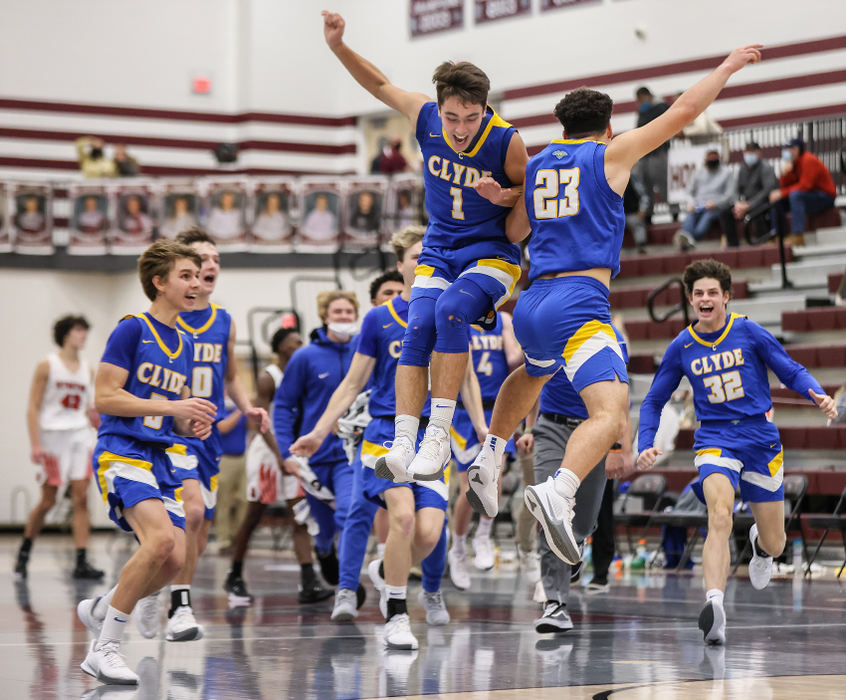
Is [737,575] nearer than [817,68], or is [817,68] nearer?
[737,575]

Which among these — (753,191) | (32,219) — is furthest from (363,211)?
(753,191)

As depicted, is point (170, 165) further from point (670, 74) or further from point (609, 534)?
point (609, 534)

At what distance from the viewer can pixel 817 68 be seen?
2098 centimetres

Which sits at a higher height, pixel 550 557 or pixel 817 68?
pixel 817 68

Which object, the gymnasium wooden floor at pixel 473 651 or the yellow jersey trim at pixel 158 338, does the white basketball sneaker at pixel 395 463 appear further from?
the yellow jersey trim at pixel 158 338

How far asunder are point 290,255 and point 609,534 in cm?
1097

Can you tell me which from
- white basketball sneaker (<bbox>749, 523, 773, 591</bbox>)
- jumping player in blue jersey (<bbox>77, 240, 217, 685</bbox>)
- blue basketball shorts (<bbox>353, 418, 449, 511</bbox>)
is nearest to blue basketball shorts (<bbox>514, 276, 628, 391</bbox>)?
jumping player in blue jersey (<bbox>77, 240, 217, 685</bbox>)

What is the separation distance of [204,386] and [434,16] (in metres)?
19.0

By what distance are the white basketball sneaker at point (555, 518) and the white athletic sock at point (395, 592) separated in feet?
6.18

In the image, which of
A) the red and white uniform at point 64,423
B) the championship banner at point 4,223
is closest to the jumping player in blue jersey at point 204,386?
the red and white uniform at point 64,423

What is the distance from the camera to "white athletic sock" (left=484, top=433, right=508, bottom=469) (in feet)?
20.8

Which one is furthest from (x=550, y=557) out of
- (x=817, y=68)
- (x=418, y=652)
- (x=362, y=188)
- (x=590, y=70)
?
(x=590, y=70)

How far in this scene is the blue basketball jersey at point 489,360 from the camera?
34.4ft

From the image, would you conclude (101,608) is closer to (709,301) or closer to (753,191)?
(709,301)
